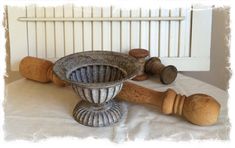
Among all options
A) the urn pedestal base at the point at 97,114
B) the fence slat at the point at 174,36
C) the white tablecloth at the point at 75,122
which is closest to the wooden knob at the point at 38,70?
the white tablecloth at the point at 75,122

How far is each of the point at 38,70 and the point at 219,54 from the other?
1.43ft

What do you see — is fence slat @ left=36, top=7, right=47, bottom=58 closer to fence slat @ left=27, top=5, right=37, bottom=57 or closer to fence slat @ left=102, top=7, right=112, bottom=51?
fence slat @ left=27, top=5, right=37, bottom=57

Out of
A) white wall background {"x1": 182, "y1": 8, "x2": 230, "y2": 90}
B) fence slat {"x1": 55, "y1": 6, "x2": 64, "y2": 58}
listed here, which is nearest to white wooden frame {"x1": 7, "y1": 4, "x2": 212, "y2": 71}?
fence slat {"x1": 55, "y1": 6, "x2": 64, "y2": 58}

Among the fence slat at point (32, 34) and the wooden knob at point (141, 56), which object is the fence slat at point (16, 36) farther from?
the wooden knob at point (141, 56)

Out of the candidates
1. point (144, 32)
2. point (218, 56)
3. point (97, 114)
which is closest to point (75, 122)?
point (97, 114)

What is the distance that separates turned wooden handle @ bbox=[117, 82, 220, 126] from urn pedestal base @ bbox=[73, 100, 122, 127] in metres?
0.04

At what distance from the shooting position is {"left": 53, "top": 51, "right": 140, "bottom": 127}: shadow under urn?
604mm

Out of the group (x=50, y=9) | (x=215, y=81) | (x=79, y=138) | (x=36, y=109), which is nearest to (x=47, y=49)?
(x=50, y=9)

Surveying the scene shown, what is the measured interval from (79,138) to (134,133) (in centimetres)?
8

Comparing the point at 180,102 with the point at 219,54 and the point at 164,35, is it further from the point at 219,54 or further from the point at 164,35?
the point at 219,54

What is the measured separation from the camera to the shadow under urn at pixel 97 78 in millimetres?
604

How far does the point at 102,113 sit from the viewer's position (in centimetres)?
65

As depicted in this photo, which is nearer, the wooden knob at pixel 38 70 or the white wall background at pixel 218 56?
the wooden knob at pixel 38 70

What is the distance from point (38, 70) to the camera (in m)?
0.77
